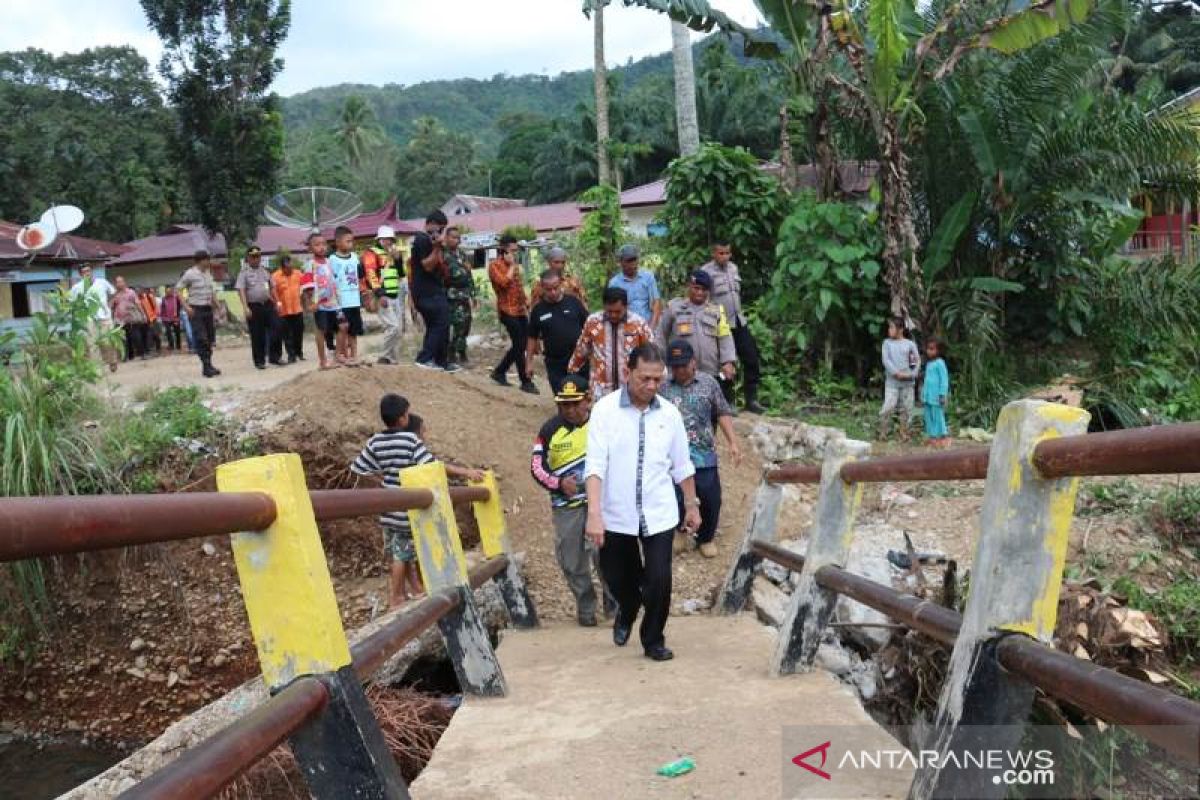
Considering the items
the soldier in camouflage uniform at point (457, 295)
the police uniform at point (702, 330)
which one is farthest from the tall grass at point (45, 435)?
the police uniform at point (702, 330)

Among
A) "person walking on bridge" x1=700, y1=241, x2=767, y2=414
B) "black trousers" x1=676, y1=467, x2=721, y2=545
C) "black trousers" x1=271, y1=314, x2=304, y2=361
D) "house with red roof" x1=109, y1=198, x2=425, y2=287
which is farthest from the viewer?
"house with red roof" x1=109, y1=198, x2=425, y2=287

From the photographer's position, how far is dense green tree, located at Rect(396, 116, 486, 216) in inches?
2440

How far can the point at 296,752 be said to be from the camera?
78.9 inches

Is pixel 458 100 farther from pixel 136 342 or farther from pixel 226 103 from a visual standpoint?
pixel 136 342

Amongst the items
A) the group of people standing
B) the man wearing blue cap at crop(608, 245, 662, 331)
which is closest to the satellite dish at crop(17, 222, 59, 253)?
the group of people standing

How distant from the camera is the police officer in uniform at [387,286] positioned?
1074cm

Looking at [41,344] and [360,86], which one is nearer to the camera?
[41,344]

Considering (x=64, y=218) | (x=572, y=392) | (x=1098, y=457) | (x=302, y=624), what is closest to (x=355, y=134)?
(x=64, y=218)

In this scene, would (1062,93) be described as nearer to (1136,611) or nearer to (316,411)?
(1136,611)

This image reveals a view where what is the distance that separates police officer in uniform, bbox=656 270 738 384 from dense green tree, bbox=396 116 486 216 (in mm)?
55523

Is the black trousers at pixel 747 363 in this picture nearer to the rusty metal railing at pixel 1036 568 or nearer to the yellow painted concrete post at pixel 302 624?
the rusty metal railing at pixel 1036 568

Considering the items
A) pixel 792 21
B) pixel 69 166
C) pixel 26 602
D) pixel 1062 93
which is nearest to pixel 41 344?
pixel 26 602

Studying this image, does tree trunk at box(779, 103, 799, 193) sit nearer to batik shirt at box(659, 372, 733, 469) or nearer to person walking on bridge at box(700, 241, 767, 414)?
person walking on bridge at box(700, 241, 767, 414)

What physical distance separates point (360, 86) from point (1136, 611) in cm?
12131
